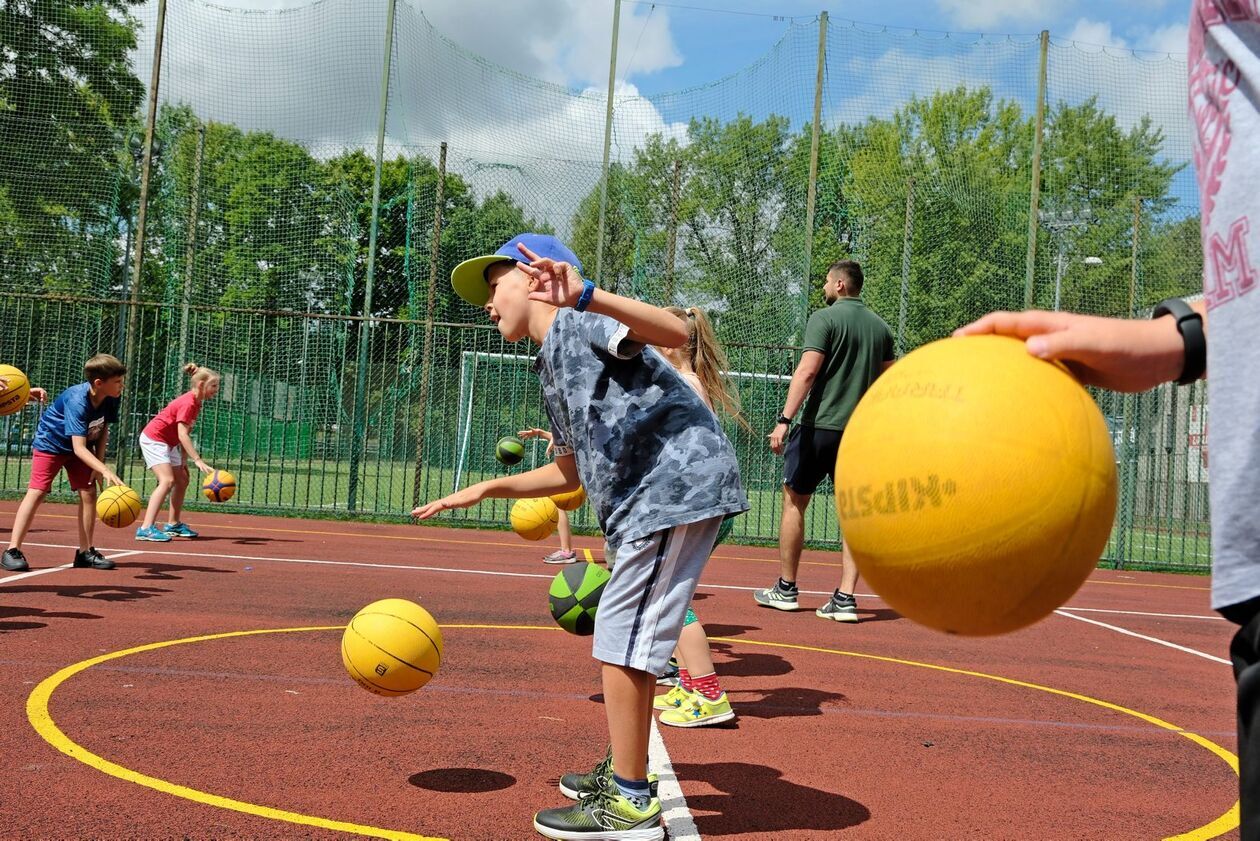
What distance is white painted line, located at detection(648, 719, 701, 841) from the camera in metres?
3.56

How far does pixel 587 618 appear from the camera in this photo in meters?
4.54

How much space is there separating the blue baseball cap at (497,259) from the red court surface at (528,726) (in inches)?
70.0

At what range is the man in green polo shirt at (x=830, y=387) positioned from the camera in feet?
26.7

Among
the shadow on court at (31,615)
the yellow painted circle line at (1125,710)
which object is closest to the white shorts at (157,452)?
the shadow on court at (31,615)

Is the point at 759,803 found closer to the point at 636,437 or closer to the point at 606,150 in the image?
the point at 636,437

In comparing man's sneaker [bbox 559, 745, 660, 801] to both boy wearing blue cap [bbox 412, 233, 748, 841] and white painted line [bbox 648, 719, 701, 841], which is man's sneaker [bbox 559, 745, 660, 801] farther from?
white painted line [bbox 648, 719, 701, 841]

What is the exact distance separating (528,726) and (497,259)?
2.15 m

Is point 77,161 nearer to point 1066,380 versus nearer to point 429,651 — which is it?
point 429,651

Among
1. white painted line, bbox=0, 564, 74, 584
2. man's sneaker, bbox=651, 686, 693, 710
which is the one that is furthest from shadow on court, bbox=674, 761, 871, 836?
white painted line, bbox=0, 564, 74, 584

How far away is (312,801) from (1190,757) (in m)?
3.83

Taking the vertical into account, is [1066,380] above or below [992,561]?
above

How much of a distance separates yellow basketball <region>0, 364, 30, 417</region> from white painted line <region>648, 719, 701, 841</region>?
5.20 metres

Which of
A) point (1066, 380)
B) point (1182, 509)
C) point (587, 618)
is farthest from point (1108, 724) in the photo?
point (1182, 509)

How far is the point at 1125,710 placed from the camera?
582cm
